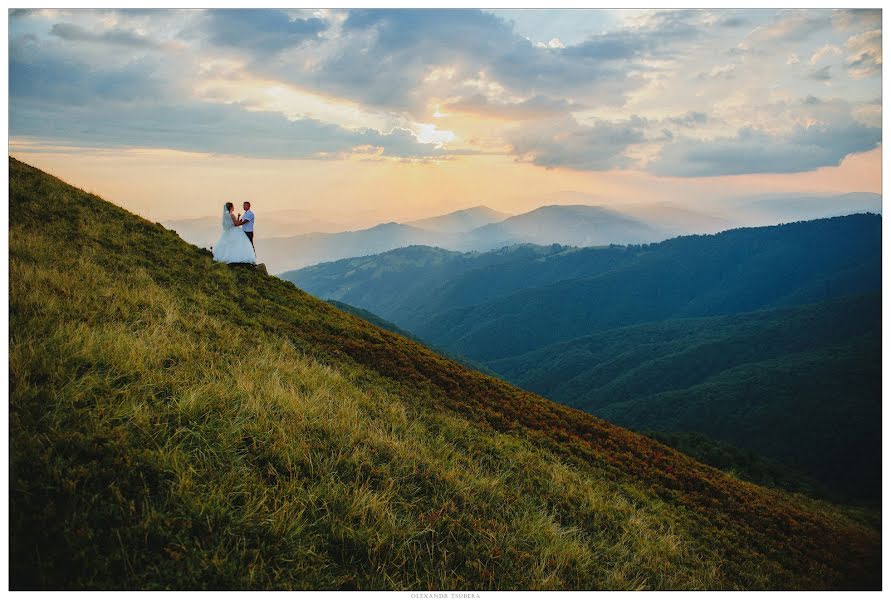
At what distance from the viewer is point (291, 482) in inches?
234

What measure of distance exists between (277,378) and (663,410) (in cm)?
15613

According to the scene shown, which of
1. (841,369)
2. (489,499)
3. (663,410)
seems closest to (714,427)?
(663,410)

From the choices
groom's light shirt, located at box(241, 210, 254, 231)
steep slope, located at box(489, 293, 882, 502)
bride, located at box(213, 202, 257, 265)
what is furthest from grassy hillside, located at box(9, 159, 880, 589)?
steep slope, located at box(489, 293, 882, 502)

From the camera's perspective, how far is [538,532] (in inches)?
265

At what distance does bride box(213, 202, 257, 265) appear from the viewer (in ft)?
65.1

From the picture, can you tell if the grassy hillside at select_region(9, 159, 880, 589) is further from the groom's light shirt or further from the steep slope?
Answer: the steep slope

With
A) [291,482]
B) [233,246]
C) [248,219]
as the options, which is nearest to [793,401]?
[248,219]

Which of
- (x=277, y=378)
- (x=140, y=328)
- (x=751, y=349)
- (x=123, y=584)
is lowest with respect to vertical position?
(x=751, y=349)

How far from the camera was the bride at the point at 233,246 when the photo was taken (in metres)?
19.8

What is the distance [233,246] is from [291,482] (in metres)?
16.6

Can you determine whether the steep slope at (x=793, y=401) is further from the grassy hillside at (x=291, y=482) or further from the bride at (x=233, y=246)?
the bride at (x=233, y=246)

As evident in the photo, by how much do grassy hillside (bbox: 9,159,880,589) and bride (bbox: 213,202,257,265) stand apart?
6167mm

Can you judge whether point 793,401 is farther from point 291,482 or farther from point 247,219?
point 291,482

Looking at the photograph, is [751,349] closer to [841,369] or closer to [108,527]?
[841,369]
